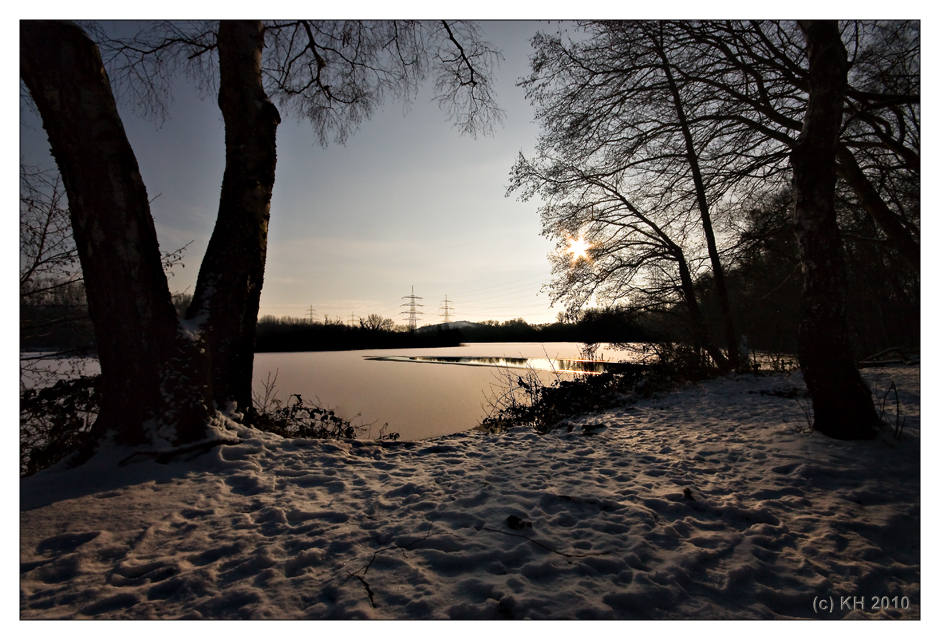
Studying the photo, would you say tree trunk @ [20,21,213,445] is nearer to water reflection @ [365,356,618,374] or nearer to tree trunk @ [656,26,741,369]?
tree trunk @ [656,26,741,369]

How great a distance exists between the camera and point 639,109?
6871 mm

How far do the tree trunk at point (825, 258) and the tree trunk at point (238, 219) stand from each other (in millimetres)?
4695

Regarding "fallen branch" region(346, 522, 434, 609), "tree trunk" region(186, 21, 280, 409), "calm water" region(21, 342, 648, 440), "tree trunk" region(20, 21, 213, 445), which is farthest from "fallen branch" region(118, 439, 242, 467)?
"calm water" region(21, 342, 648, 440)

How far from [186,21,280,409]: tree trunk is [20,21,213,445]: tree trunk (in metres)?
0.41

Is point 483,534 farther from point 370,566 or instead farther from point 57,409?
point 57,409

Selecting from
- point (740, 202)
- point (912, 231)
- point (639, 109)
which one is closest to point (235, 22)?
point (639, 109)

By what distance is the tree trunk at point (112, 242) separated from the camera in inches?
97.2

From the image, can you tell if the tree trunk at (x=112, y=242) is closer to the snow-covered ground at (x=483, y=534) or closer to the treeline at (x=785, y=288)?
the snow-covered ground at (x=483, y=534)

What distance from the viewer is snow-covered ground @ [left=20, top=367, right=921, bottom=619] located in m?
1.38

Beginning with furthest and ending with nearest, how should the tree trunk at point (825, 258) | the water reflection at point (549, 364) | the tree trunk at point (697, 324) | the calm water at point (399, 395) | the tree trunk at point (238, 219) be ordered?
the water reflection at point (549, 364) < the tree trunk at point (697, 324) < the calm water at point (399, 395) < the tree trunk at point (238, 219) < the tree trunk at point (825, 258)

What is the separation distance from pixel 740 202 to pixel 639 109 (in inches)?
97.6

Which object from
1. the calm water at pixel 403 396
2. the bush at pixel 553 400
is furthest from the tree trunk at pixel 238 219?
the bush at pixel 553 400

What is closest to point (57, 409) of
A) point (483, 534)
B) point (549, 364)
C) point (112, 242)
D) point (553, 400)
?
point (112, 242)
